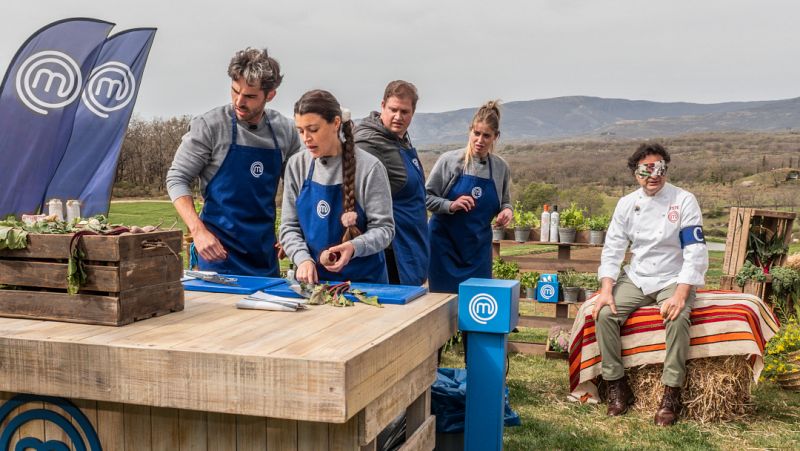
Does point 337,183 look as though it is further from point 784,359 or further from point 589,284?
point 589,284

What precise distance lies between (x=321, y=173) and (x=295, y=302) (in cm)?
88

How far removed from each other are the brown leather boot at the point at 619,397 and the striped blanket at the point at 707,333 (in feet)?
0.43

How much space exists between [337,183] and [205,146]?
0.80 metres

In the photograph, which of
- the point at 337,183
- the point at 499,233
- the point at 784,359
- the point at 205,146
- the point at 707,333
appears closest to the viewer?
the point at 337,183

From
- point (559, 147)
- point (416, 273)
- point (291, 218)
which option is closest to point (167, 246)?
point (291, 218)

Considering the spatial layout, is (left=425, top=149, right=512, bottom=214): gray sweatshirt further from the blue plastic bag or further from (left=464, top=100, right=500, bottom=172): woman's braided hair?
the blue plastic bag

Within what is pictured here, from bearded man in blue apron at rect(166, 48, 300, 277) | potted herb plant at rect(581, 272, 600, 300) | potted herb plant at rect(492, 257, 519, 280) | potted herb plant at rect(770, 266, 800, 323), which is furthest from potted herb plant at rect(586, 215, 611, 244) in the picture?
bearded man in blue apron at rect(166, 48, 300, 277)

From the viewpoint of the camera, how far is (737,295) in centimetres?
474

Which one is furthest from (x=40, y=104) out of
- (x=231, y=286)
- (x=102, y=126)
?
(x=231, y=286)

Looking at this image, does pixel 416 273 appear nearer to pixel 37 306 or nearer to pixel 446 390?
pixel 446 390

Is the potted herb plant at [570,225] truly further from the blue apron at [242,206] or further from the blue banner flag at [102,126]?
the blue banner flag at [102,126]

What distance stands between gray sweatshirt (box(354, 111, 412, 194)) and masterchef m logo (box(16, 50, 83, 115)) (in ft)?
12.7

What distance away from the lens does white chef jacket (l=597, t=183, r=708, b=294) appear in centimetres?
447

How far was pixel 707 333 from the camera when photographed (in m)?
4.56
